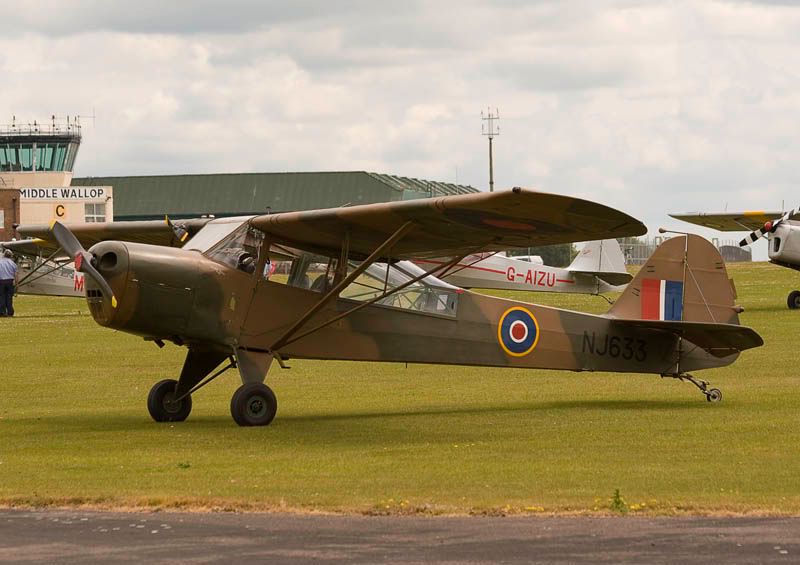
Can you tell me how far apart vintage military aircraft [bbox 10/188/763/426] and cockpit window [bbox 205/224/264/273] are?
0.01 m

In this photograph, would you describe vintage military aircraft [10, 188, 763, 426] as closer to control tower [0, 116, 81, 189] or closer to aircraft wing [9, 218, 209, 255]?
aircraft wing [9, 218, 209, 255]

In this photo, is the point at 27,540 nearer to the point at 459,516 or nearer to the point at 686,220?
the point at 459,516

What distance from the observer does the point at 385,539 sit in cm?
816

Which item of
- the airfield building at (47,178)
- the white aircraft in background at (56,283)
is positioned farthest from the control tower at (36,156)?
the white aircraft in background at (56,283)

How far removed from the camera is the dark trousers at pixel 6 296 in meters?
41.2

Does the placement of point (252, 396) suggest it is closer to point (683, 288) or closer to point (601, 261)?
point (683, 288)

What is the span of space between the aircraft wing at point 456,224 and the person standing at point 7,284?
28024 millimetres

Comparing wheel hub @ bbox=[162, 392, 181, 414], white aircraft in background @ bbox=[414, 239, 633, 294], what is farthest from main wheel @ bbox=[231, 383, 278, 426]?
white aircraft in background @ bbox=[414, 239, 633, 294]

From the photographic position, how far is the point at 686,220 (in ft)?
163

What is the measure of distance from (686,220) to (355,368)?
29.4 meters

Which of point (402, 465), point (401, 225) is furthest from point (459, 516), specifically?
point (401, 225)

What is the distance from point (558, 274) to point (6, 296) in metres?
16.4

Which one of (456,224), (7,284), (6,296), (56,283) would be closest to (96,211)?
(56,283)

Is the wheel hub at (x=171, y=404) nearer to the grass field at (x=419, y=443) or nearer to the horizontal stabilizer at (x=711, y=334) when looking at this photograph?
the grass field at (x=419, y=443)
